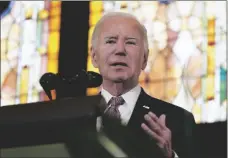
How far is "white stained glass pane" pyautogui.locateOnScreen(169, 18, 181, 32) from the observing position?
229 inches

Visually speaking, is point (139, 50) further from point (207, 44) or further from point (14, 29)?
→ point (14, 29)

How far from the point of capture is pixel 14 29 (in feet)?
21.1

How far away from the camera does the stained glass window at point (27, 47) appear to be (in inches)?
Answer: 242

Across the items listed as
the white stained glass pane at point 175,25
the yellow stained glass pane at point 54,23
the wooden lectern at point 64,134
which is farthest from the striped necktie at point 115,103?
the yellow stained glass pane at point 54,23

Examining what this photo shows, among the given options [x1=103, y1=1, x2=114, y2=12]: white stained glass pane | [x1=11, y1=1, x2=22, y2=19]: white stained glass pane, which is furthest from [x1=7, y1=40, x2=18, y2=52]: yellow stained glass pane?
[x1=103, y1=1, x2=114, y2=12]: white stained glass pane

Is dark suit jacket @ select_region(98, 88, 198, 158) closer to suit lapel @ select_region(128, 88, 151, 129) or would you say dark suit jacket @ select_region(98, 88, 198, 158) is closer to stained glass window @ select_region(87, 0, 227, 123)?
suit lapel @ select_region(128, 88, 151, 129)

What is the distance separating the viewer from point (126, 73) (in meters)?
2.49

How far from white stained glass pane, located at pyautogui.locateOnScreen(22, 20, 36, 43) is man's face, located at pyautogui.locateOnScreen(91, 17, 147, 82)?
3.74 m

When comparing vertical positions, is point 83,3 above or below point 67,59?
above

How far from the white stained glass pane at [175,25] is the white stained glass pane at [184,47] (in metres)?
0.06

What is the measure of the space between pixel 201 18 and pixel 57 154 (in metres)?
4.53

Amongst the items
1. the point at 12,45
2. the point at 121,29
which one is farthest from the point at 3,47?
the point at 121,29

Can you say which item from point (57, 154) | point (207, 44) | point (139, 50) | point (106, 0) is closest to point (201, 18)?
point (207, 44)

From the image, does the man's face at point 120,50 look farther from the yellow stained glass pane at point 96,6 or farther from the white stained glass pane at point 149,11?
the yellow stained glass pane at point 96,6
